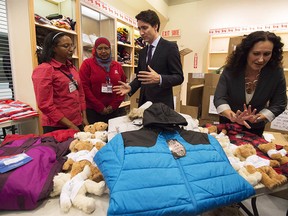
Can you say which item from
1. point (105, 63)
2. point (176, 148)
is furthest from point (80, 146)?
point (105, 63)

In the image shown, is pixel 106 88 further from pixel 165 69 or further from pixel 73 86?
pixel 165 69

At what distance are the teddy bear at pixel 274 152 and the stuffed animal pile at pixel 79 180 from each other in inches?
31.6

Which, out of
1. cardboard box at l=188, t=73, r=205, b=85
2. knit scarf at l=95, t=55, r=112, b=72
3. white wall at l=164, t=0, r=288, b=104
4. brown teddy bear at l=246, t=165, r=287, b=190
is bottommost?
brown teddy bear at l=246, t=165, r=287, b=190

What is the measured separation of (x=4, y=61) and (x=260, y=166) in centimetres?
256

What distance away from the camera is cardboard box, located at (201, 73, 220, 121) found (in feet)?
8.29

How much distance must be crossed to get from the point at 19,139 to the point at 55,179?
43cm

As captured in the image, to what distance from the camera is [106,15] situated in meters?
3.03

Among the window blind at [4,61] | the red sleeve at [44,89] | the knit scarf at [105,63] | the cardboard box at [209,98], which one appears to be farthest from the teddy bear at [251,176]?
the window blind at [4,61]

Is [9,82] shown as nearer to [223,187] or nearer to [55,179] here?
[55,179]

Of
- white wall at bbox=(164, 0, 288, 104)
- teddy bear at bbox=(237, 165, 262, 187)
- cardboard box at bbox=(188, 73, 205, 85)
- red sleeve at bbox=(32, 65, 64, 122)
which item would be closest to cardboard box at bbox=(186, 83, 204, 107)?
cardboard box at bbox=(188, 73, 205, 85)

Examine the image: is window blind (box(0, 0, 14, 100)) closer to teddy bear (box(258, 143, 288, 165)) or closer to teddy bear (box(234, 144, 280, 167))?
teddy bear (box(234, 144, 280, 167))

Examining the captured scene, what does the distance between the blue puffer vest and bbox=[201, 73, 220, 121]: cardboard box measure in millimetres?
1832

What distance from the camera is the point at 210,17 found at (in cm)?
449

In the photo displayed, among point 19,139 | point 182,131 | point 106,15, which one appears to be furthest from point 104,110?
point 106,15
